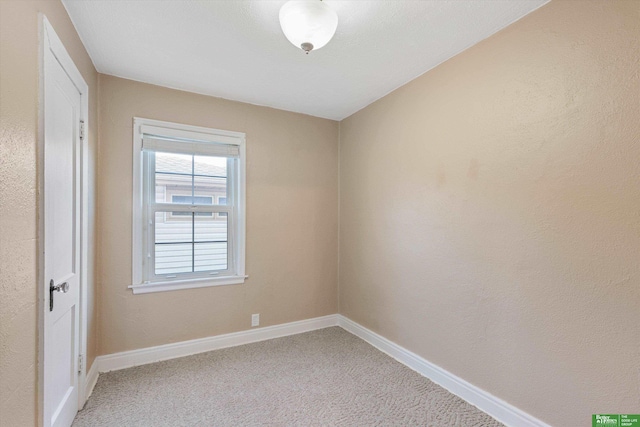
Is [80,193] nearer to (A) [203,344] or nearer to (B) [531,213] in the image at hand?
(A) [203,344]

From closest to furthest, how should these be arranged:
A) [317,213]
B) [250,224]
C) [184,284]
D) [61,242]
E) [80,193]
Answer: [61,242]
[80,193]
[184,284]
[250,224]
[317,213]

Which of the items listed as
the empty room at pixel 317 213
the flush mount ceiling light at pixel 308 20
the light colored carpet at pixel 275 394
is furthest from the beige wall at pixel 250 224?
the flush mount ceiling light at pixel 308 20

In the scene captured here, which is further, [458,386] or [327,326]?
[327,326]

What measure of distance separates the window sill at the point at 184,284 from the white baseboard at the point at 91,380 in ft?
1.92

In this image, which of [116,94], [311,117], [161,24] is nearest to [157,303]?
[116,94]

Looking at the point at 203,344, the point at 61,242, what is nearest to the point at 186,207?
the point at 61,242

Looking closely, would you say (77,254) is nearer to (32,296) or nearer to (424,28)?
(32,296)

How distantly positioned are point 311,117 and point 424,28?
1.67 m

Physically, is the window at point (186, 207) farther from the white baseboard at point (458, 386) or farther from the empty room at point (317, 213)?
the white baseboard at point (458, 386)

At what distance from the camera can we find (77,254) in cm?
183

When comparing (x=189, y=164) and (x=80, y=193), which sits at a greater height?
(x=189, y=164)

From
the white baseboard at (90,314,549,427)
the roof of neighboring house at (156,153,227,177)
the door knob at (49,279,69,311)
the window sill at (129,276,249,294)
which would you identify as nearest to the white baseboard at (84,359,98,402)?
the white baseboard at (90,314,549,427)

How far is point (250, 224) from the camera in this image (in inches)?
116

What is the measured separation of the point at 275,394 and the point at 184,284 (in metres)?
1.26
